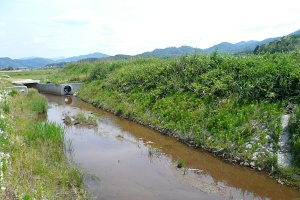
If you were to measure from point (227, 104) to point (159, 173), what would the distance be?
5.20 metres

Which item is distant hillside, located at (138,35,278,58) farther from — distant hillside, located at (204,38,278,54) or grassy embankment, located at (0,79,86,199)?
grassy embankment, located at (0,79,86,199)

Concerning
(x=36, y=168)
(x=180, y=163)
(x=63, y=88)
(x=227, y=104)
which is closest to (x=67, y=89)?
(x=63, y=88)

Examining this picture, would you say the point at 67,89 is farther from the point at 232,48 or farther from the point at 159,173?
the point at 232,48

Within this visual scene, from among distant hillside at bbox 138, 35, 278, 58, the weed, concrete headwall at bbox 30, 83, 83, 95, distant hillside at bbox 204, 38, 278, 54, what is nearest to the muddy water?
the weed

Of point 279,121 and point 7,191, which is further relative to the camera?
point 279,121

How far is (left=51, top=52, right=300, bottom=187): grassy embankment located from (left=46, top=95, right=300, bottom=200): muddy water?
69 centimetres

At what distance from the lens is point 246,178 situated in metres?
8.87

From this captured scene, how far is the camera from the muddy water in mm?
7914

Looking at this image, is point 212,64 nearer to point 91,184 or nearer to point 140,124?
point 140,124

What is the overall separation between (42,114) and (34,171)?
13.1 m

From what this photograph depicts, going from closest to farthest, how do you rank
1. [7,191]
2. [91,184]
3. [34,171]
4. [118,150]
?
[7,191] → [34,171] → [91,184] → [118,150]

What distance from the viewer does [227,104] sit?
1248cm

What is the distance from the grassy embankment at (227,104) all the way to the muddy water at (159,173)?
692mm

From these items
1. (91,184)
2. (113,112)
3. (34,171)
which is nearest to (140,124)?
(113,112)
